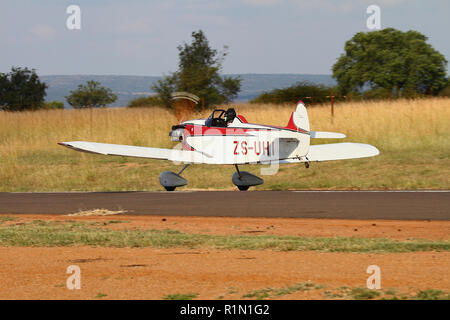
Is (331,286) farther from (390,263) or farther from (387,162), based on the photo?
(387,162)

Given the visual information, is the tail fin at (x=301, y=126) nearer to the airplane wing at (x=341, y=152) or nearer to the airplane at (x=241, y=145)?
the airplane at (x=241, y=145)

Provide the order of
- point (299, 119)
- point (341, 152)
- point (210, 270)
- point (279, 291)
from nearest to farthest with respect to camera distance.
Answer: point (279, 291) → point (210, 270) → point (299, 119) → point (341, 152)

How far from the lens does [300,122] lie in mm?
18062

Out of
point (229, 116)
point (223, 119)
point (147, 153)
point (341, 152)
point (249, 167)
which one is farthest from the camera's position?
point (249, 167)

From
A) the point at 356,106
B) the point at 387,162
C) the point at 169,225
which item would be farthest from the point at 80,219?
the point at 356,106

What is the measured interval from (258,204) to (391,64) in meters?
49.3

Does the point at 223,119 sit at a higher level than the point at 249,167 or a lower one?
higher

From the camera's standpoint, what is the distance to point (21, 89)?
3019 inches

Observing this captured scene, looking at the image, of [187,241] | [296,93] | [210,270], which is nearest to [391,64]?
[296,93]

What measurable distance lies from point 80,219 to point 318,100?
34262 mm

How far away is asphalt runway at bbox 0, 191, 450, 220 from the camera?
48.5 feet

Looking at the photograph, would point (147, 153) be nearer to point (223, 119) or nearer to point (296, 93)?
point (223, 119)

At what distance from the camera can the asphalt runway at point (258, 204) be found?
14789 mm

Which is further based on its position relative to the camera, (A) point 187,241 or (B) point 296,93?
(B) point 296,93
